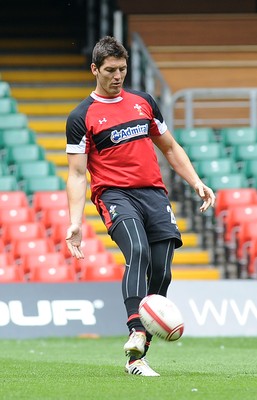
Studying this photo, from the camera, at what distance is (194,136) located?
1809 cm

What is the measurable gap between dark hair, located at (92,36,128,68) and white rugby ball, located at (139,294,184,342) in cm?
155

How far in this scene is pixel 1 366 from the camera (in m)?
8.84

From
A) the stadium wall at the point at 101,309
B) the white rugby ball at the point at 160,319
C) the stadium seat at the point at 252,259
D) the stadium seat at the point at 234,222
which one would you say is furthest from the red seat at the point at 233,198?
the white rugby ball at the point at 160,319

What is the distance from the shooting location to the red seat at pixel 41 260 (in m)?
14.6

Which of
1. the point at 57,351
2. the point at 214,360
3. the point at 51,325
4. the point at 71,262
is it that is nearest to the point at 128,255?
the point at 214,360

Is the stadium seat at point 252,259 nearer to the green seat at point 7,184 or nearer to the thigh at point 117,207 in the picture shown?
the green seat at point 7,184

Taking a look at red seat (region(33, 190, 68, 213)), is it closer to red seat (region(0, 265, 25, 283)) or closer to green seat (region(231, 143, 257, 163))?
red seat (region(0, 265, 25, 283))

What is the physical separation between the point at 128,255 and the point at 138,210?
37 cm

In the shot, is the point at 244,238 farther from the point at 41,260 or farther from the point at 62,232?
the point at 41,260

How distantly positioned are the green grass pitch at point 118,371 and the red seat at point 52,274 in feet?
5.06

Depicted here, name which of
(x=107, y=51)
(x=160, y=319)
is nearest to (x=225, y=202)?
(x=107, y=51)

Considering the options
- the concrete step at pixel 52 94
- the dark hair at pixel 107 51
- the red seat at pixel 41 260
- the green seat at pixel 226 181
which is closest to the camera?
the dark hair at pixel 107 51

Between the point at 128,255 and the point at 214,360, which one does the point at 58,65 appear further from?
the point at 128,255

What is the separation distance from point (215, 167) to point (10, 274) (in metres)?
4.45
